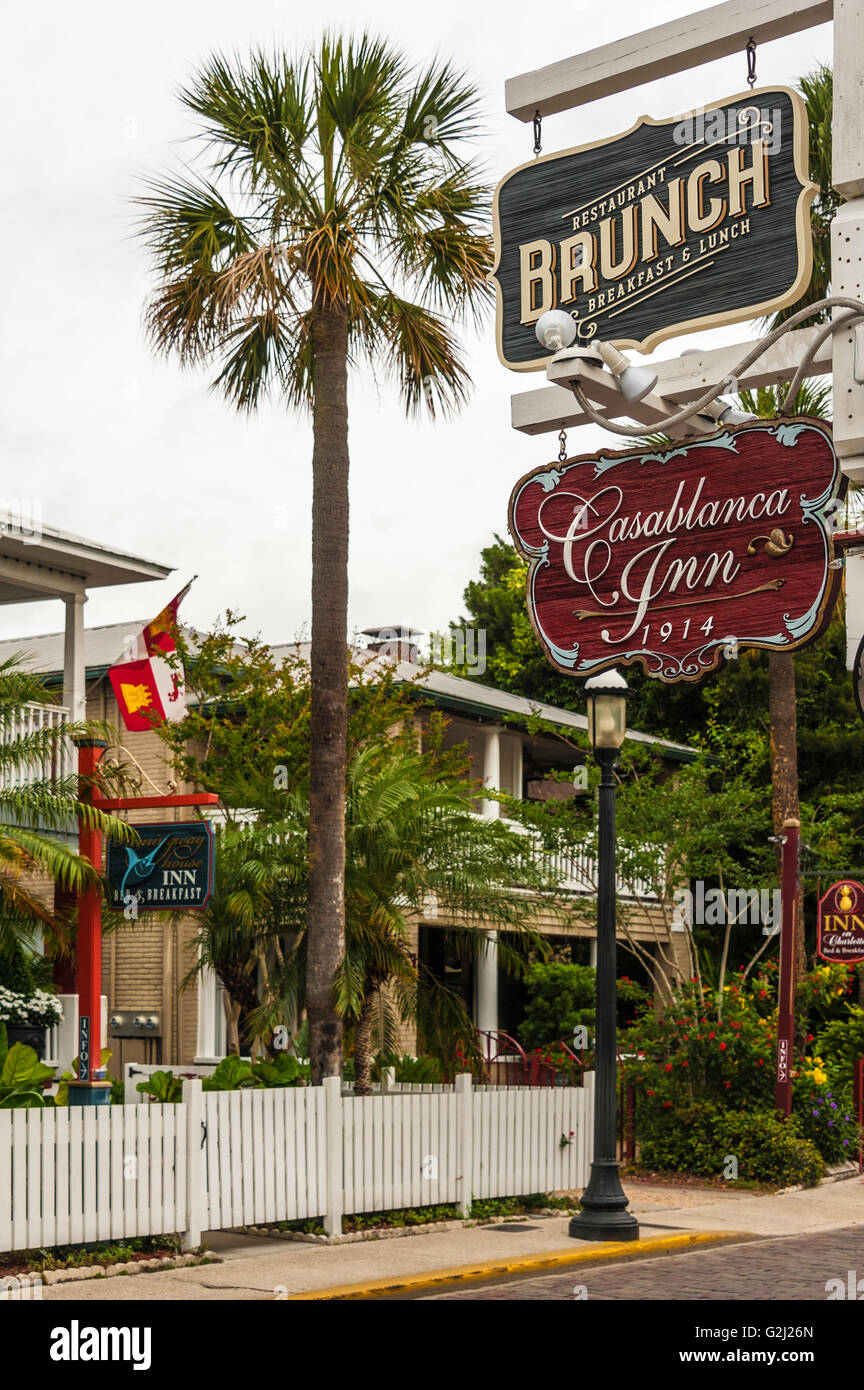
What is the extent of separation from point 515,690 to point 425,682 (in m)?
15.5

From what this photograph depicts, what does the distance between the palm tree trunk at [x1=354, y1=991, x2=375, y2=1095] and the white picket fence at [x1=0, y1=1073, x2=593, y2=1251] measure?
3.58ft

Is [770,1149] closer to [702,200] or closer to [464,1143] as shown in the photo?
[464,1143]

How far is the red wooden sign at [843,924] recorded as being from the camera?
763 inches

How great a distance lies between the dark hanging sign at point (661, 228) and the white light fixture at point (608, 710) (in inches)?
200

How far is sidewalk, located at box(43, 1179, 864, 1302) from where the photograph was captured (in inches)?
395

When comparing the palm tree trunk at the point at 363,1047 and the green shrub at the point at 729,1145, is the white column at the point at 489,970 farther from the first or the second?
the palm tree trunk at the point at 363,1047

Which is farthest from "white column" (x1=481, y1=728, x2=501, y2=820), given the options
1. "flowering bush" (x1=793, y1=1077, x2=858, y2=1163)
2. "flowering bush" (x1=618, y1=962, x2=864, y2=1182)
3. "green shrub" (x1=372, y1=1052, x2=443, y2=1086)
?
"green shrub" (x1=372, y1=1052, x2=443, y2=1086)

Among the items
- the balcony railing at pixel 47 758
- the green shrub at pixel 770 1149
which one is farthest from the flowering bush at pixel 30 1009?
the green shrub at pixel 770 1149

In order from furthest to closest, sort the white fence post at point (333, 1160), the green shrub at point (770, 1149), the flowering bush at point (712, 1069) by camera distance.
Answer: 1. the flowering bush at point (712, 1069)
2. the green shrub at point (770, 1149)
3. the white fence post at point (333, 1160)

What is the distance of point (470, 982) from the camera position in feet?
93.1

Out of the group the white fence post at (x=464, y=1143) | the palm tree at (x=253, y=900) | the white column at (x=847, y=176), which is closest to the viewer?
the white column at (x=847, y=176)

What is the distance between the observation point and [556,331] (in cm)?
702

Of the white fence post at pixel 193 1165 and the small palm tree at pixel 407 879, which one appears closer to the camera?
the white fence post at pixel 193 1165

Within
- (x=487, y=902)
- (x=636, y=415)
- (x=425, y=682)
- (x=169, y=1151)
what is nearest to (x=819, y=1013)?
(x=425, y=682)
